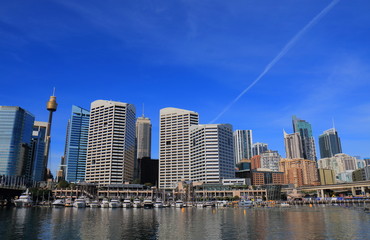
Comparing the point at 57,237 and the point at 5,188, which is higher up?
the point at 5,188

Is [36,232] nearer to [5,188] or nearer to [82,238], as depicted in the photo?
[82,238]

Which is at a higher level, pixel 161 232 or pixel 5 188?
pixel 5 188

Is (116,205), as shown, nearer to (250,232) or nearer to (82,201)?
(82,201)

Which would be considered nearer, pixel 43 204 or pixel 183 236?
pixel 183 236

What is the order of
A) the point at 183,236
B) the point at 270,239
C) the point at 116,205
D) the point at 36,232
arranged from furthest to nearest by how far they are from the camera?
the point at 116,205
the point at 36,232
the point at 183,236
the point at 270,239

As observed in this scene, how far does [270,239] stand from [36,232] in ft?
157

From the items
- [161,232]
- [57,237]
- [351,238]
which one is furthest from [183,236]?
[351,238]

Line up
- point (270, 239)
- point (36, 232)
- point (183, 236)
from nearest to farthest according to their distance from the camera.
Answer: point (270, 239) → point (183, 236) → point (36, 232)

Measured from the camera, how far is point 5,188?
18488 cm

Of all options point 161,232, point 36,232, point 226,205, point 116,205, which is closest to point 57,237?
point 36,232

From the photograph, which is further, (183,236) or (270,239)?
(183,236)

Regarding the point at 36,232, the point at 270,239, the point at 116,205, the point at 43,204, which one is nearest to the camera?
the point at 270,239

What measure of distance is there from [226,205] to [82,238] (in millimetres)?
151073

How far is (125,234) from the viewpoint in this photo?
6266 cm
